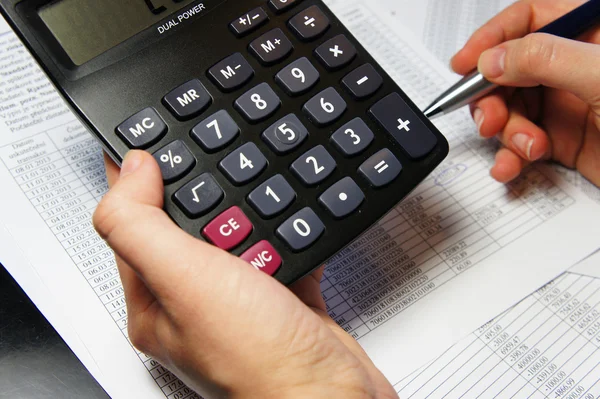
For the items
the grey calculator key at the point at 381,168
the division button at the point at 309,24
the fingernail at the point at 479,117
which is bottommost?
the fingernail at the point at 479,117

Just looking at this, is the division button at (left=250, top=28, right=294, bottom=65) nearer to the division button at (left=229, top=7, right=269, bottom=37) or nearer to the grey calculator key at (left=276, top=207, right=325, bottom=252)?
the division button at (left=229, top=7, right=269, bottom=37)

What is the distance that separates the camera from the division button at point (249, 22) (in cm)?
44

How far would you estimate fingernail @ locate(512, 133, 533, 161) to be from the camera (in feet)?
1.81

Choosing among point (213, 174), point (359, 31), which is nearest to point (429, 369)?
point (213, 174)

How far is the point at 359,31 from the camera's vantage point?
64cm

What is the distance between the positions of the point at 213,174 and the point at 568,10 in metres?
0.43

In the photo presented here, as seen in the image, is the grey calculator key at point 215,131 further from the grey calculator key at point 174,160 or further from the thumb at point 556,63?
the thumb at point 556,63

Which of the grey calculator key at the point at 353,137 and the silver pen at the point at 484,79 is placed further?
the silver pen at the point at 484,79

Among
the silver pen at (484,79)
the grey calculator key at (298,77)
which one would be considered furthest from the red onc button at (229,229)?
the silver pen at (484,79)

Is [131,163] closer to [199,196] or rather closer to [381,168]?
[199,196]

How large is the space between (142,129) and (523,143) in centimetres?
36

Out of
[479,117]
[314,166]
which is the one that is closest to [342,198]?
[314,166]

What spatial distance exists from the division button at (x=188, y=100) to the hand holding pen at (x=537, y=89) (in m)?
0.27

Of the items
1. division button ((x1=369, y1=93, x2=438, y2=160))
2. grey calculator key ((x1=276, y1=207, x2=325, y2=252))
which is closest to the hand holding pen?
division button ((x1=369, y1=93, x2=438, y2=160))
